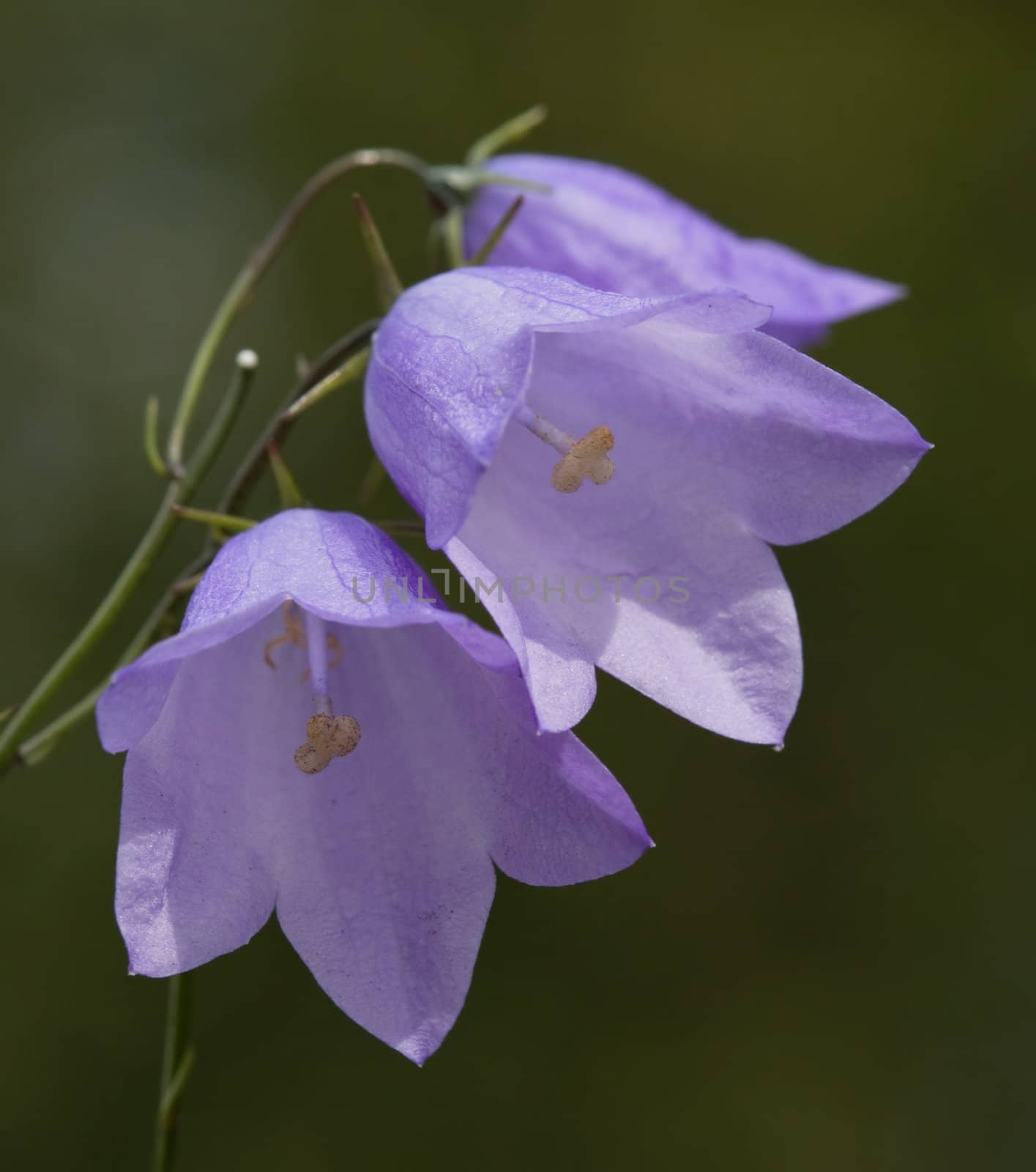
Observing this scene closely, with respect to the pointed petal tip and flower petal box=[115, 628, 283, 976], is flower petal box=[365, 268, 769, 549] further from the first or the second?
the pointed petal tip

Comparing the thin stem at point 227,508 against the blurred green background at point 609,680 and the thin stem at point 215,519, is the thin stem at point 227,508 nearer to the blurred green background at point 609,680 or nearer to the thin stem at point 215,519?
the thin stem at point 215,519

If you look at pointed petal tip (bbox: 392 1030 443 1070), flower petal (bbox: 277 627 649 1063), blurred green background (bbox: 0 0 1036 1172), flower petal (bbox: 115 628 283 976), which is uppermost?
flower petal (bbox: 115 628 283 976)

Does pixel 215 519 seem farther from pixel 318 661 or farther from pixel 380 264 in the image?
pixel 380 264

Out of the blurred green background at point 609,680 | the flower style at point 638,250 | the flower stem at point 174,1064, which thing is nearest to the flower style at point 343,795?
the flower stem at point 174,1064

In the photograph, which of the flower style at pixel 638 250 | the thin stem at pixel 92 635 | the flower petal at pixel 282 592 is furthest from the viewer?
the flower style at pixel 638 250

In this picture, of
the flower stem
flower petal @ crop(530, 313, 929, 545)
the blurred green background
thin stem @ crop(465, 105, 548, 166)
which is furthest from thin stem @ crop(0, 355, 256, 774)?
the blurred green background

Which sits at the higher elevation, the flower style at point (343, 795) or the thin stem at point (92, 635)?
the thin stem at point (92, 635)

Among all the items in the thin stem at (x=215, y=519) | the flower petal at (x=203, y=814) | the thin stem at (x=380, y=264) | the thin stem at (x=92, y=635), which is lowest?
the flower petal at (x=203, y=814)
